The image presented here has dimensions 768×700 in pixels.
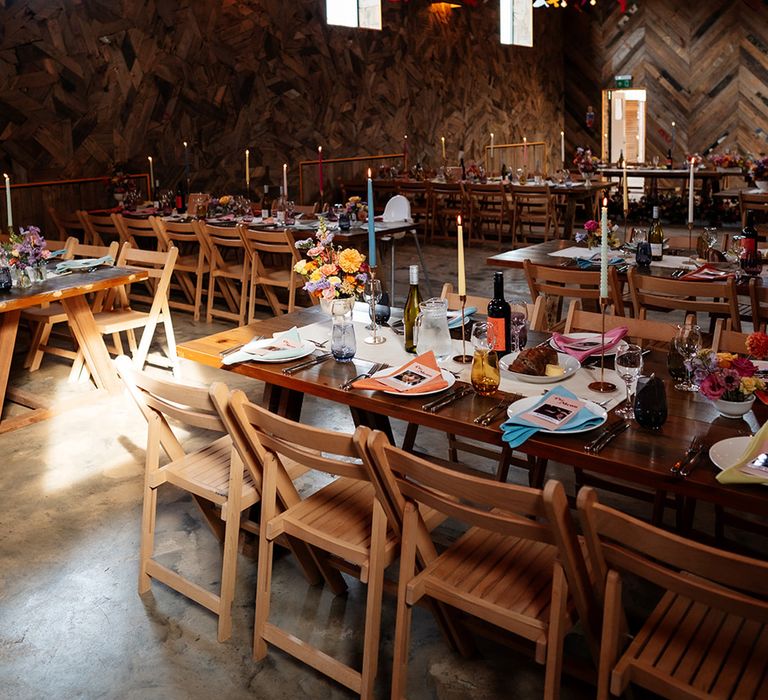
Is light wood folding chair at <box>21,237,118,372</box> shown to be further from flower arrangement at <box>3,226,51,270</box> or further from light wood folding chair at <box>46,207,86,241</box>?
light wood folding chair at <box>46,207,86,241</box>

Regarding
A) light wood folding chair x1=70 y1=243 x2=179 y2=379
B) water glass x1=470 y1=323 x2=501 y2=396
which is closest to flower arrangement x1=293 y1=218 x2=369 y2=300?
water glass x1=470 y1=323 x2=501 y2=396

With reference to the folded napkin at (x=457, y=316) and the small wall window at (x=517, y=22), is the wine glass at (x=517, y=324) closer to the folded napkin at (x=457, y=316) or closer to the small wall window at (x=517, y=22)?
the folded napkin at (x=457, y=316)

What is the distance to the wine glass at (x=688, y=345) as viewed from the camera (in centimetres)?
249

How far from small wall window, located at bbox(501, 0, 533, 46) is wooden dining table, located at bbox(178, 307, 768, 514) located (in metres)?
12.5

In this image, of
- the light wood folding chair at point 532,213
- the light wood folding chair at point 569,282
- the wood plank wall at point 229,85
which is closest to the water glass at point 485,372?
the light wood folding chair at point 569,282

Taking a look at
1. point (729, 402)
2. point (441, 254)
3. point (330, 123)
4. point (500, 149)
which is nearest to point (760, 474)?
point (729, 402)

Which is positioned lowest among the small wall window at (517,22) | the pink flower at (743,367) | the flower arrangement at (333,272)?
the pink flower at (743,367)

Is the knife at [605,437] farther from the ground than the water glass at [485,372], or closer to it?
closer to it

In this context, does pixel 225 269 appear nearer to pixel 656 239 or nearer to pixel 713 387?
pixel 656 239

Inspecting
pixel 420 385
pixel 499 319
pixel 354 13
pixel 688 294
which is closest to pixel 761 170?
pixel 688 294

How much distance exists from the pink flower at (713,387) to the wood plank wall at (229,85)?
291 inches

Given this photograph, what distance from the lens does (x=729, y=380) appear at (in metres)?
2.25

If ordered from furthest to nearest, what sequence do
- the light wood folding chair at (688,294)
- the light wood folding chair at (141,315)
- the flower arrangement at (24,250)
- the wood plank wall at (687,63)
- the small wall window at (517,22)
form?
the small wall window at (517,22) < the wood plank wall at (687,63) < the light wood folding chair at (141,315) < the flower arrangement at (24,250) < the light wood folding chair at (688,294)

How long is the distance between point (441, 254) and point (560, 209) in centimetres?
299
